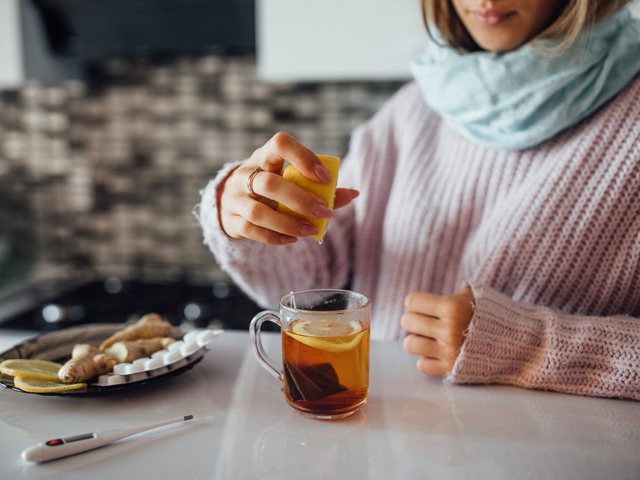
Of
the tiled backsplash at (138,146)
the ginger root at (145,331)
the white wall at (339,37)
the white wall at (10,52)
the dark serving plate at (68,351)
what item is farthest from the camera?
the tiled backsplash at (138,146)

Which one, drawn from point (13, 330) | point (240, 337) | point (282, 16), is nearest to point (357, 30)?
point (282, 16)

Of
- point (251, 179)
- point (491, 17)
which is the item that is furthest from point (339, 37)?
point (251, 179)

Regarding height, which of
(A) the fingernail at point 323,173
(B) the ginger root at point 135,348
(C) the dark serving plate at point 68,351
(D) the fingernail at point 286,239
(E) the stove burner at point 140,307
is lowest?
(E) the stove burner at point 140,307

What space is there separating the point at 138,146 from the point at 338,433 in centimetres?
173

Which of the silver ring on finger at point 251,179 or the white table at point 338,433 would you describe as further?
the silver ring on finger at point 251,179

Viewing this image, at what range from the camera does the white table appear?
0.49 meters

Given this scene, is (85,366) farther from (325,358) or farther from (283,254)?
(283,254)

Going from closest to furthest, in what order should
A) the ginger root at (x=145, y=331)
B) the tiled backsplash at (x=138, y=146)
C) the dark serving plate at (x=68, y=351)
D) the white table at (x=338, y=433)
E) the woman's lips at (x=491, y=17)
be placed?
1. the white table at (x=338, y=433)
2. the dark serving plate at (x=68, y=351)
3. the ginger root at (x=145, y=331)
4. the woman's lips at (x=491, y=17)
5. the tiled backsplash at (x=138, y=146)

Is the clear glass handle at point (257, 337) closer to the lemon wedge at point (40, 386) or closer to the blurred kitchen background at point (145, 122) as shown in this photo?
the lemon wedge at point (40, 386)

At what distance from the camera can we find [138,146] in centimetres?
200

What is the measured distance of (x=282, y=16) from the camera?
58.2 inches

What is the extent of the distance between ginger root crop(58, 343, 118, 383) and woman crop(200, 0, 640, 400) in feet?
0.79

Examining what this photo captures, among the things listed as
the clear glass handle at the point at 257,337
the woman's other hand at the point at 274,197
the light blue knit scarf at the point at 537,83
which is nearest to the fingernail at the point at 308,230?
the woman's other hand at the point at 274,197

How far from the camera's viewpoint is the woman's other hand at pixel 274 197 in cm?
61
